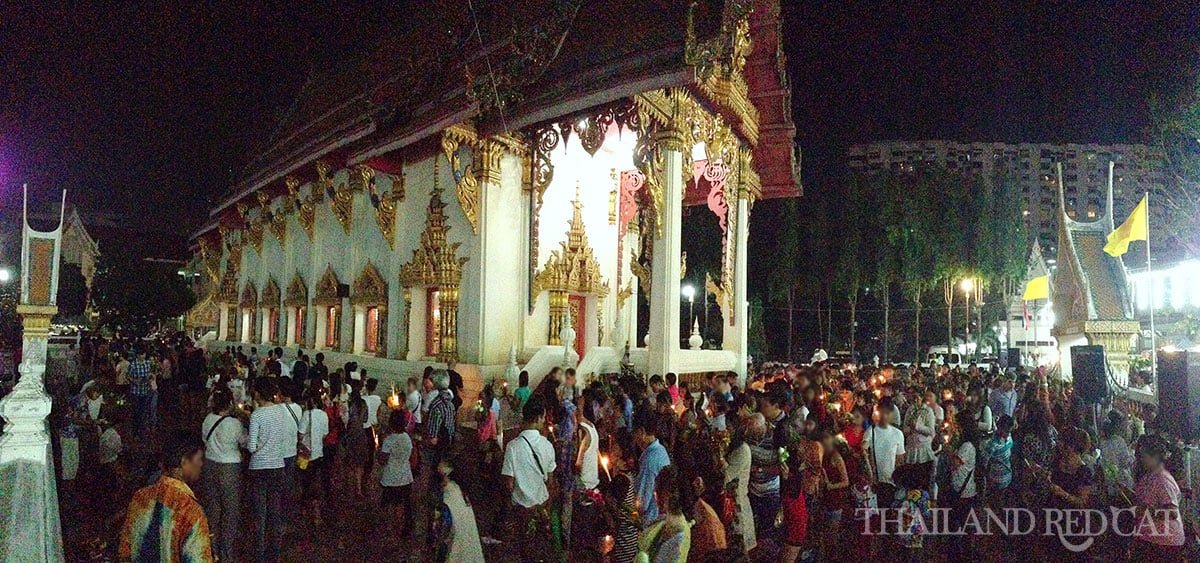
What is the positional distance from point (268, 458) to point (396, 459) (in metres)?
1.10

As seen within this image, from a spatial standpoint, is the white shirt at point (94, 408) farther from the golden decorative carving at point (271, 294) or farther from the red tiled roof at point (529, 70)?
the golden decorative carving at point (271, 294)

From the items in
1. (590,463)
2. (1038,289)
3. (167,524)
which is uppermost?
(1038,289)

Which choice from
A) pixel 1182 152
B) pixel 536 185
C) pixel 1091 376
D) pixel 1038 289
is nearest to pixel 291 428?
pixel 536 185

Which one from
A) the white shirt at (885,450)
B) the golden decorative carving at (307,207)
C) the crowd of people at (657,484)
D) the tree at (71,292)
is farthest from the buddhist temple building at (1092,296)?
the tree at (71,292)

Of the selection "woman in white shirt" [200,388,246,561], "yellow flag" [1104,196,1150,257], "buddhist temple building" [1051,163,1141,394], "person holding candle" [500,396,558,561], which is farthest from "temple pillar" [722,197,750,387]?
"woman in white shirt" [200,388,246,561]

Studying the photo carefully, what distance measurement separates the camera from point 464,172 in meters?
15.2

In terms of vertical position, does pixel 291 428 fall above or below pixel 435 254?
below

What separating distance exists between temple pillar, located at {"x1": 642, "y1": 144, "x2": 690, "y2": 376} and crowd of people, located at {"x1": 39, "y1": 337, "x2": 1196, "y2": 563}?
3707mm

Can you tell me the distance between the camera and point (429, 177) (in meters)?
16.6

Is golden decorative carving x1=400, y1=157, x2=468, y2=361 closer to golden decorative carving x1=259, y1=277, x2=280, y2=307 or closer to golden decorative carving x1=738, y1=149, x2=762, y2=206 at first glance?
golden decorative carving x1=738, y1=149, x2=762, y2=206

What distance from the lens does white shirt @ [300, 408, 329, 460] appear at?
287 inches

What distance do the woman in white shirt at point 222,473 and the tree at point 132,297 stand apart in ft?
131

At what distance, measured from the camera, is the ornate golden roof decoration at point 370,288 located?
1802cm

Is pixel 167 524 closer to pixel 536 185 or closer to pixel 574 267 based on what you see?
pixel 536 185
